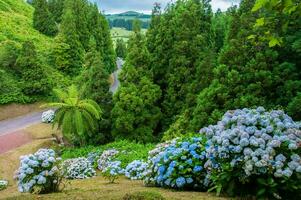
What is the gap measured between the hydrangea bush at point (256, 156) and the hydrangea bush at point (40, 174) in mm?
2763

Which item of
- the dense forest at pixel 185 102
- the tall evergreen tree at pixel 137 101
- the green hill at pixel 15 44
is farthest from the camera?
the green hill at pixel 15 44

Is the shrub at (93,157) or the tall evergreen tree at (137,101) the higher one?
the tall evergreen tree at (137,101)

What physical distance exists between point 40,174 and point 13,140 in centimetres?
2300

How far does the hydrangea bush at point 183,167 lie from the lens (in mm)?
8000

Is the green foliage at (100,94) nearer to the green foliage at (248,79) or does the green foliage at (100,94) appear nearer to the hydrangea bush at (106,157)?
the hydrangea bush at (106,157)

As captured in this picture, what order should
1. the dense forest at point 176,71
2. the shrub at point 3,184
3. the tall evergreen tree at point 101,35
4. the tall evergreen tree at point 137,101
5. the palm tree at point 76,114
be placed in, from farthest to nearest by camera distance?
the tall evergreen tree at point 101,35 < the tall evergreen tree at point 137,101 < the palm tree at point 76,114 < the shrub at point 3,184 < the dense forest at point 176,71

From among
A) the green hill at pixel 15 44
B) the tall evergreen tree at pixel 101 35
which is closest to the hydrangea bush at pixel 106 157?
the green hill at pixel 15 44

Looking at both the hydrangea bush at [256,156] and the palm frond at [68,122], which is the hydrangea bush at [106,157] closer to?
the palm frond at [68,122]

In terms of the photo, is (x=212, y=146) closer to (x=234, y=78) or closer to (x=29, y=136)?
(x=234, y=78)

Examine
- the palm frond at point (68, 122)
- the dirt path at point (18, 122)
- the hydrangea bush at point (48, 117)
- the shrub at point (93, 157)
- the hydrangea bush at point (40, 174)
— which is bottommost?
the dirt path at point (18, 122)

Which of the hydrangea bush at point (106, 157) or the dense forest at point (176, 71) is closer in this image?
the dense forest at point (176, 71)

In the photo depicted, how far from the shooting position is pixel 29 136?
102ft

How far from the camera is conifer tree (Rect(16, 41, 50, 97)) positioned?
4072 cm

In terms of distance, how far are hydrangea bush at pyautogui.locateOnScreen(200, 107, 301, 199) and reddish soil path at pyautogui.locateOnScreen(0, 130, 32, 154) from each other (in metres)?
22.8
